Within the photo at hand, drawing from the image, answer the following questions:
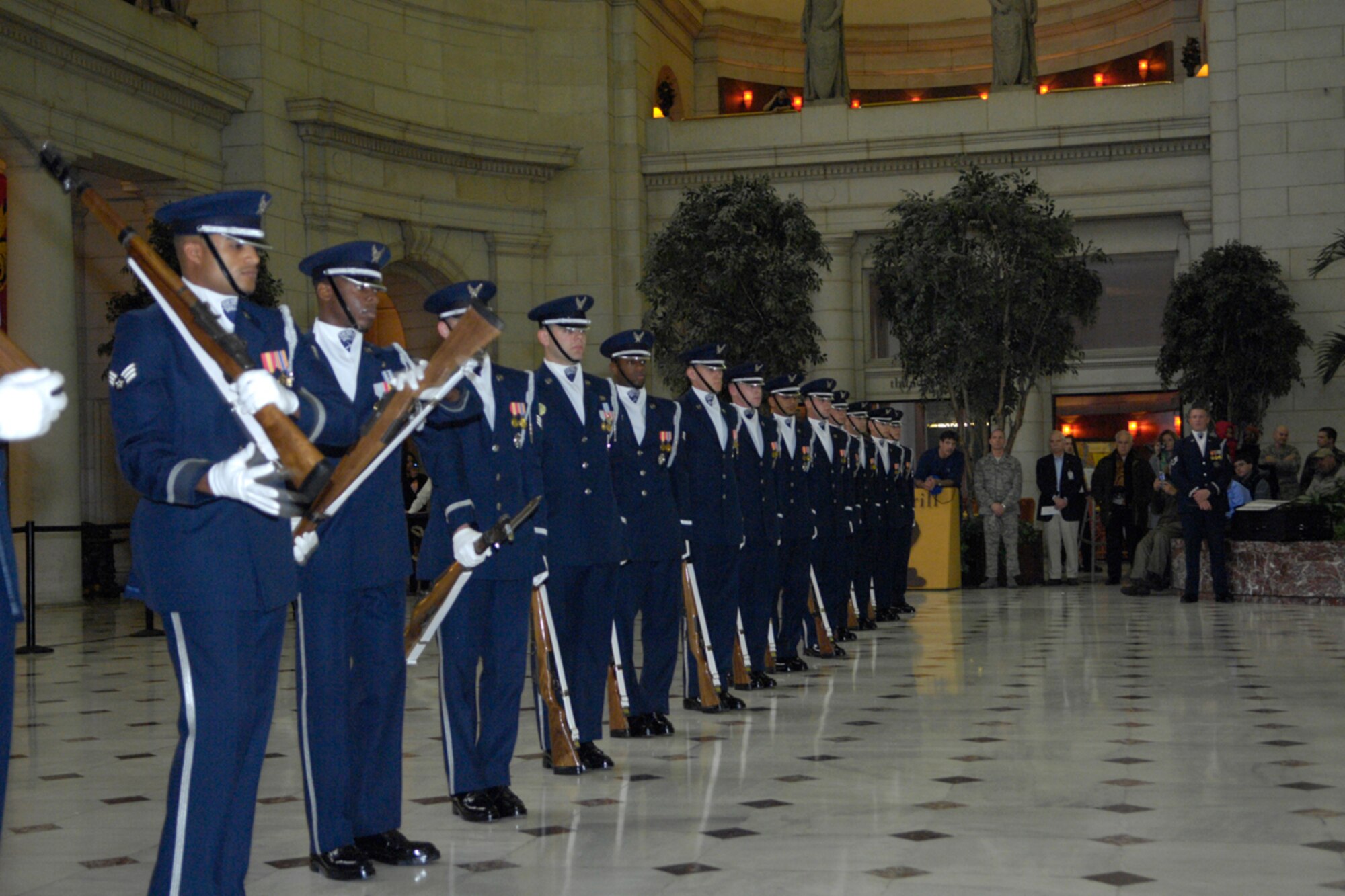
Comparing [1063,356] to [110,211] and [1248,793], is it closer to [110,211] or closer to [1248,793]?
[1248,793]

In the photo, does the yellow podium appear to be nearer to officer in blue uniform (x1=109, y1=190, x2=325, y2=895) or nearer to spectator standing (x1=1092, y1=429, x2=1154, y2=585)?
spectator standing (x1=1092, y1=429, x2=1154, y2=585)

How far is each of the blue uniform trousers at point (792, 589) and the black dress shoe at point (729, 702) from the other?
5.72 ft

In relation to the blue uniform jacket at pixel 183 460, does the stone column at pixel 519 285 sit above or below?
above

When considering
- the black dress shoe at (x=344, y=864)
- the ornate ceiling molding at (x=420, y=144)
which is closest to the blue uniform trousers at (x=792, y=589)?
the black dress shoe at (x=344, y=864)

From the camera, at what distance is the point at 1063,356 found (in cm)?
1866

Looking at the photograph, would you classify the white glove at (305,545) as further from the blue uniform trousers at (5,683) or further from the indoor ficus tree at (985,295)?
the indoor ficus tree at (985,295)

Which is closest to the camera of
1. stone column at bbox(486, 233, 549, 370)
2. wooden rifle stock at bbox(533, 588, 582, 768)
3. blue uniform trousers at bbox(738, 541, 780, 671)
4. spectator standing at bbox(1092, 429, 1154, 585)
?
wooden rifle stock at bbox(533, 588, 582, 768)

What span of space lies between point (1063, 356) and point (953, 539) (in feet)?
9.06

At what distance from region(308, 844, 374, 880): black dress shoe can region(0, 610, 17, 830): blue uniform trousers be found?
4.16ft

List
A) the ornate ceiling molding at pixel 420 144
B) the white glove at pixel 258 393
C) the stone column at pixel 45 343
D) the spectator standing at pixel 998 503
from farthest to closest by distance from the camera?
the ornate ceiling molding at pixel 420 144, the spectator standing at pixel 998 503, the stone column at pixel 45 343, the white glove at pixel 258 393

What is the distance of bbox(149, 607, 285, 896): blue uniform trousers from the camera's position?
3576 mm

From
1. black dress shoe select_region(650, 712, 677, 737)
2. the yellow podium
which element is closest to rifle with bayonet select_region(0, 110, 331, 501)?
black dress shoe select_region(650, 712, 677, 737)

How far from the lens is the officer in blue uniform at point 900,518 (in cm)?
1414

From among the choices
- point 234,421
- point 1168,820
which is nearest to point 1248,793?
point 1168,820
